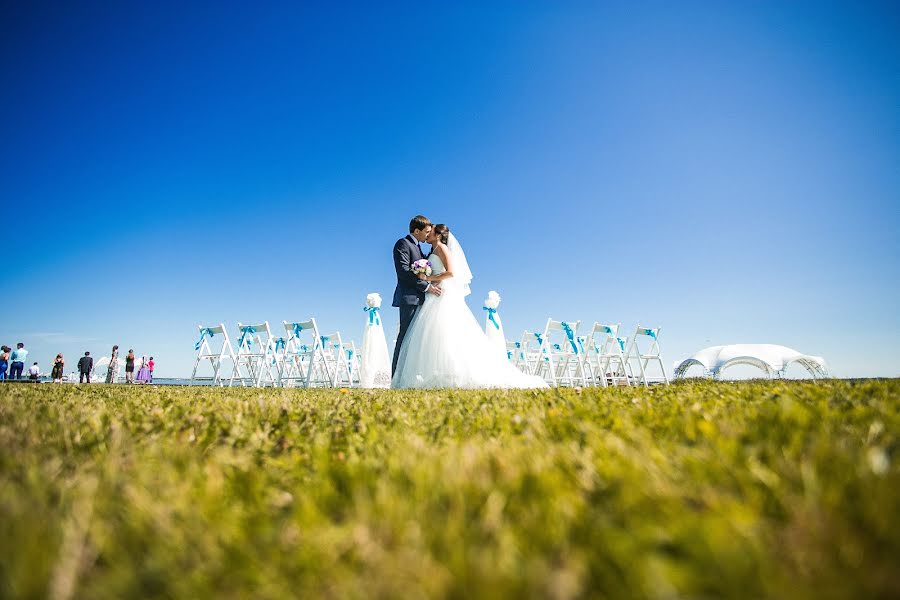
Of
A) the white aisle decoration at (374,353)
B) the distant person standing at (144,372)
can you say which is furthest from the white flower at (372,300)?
the distant person standing at (144,372)

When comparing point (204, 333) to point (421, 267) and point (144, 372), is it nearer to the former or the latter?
point (421, 267)

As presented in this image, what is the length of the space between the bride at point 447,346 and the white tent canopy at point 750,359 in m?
27.6

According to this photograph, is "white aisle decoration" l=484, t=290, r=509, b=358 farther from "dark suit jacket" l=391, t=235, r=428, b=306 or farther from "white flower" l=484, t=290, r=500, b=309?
"dark suit jacket" l=391, t=235, r=428, b=306

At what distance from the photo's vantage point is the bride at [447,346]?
700cm

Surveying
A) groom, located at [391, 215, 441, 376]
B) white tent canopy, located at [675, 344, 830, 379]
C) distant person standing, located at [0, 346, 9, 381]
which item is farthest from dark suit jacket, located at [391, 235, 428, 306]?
white tent canopy, located at [675, 344, 830, 379]

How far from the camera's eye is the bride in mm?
7004

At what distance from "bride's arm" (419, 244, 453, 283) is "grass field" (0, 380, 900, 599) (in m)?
6.04

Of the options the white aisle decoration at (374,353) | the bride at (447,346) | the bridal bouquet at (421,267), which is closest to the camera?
the bride at (447,346)

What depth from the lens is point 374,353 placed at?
10664 millimetres

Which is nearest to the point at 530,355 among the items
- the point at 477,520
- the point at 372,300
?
the point at 372,300

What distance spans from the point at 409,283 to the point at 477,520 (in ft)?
23.0

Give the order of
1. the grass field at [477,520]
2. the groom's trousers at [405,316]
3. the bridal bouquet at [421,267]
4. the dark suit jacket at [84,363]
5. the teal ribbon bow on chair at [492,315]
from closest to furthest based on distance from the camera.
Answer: the grass field at [477,520] → the bridal bouquet at [421,267] → the groom's trousers at [405,316] → the teal ribbon bow on chair at [492,315] → the dark suit jacket at [84,363]

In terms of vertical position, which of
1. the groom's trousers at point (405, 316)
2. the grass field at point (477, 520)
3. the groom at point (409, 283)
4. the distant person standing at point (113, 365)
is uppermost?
the groom at point (409, 283)

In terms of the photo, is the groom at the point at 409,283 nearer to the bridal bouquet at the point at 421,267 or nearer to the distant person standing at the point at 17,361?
the bridal bouquet at the point at 421,267
